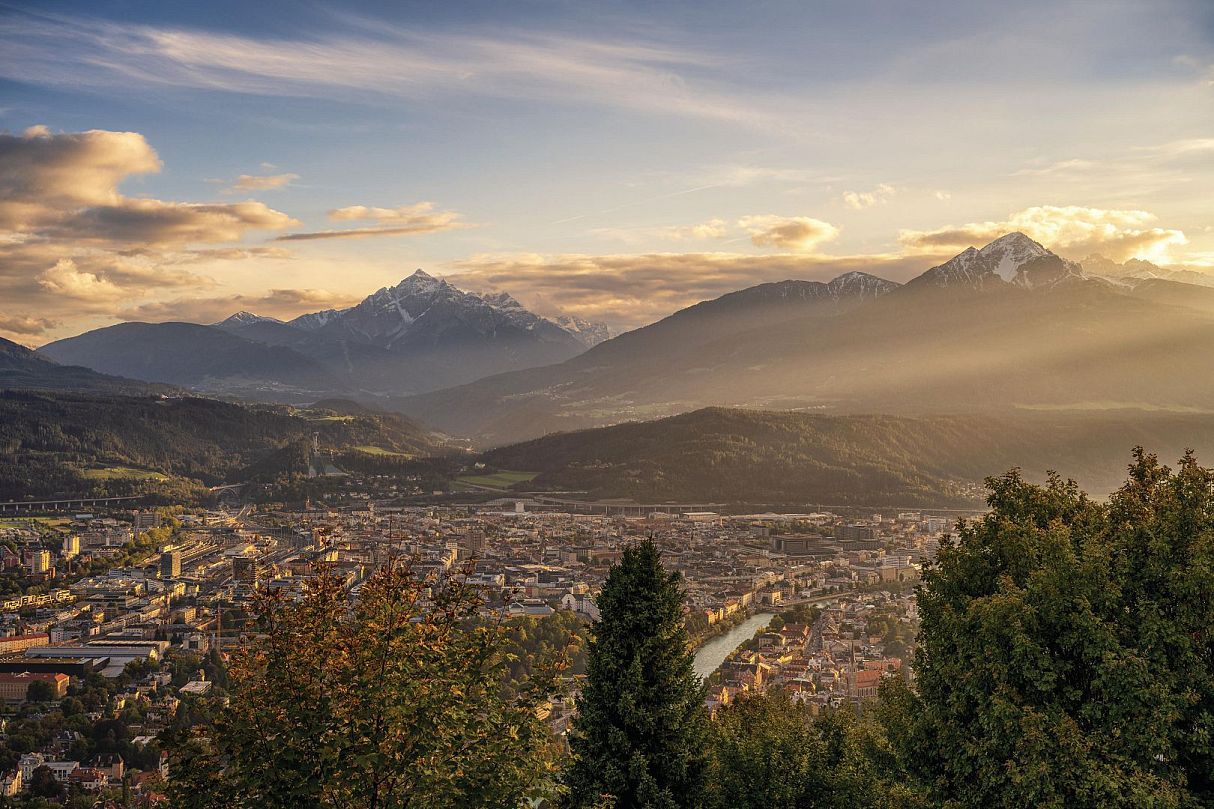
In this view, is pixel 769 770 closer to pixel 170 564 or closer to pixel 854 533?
pixel 170 564

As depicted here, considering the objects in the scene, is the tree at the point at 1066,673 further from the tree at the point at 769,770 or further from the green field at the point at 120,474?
the green field at the point at 120,474

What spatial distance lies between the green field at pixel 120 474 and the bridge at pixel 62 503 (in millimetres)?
8535

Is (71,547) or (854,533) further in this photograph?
(854,533)

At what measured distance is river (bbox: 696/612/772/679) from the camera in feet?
142

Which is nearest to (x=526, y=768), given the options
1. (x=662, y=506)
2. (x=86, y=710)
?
(x=86, y=710)

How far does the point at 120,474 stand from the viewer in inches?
4692

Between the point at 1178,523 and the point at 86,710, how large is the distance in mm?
39137

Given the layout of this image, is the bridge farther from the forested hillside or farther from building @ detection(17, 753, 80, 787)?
building @ detection(17, 753, 80, 787)

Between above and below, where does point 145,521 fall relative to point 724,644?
above

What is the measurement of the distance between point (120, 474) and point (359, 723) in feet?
412

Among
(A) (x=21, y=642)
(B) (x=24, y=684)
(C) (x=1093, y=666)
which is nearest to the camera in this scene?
(C) (x=1093, y=666)

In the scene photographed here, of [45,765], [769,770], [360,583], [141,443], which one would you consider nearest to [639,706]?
[769,770]

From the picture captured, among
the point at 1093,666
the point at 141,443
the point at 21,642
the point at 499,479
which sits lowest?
the point at 21,642

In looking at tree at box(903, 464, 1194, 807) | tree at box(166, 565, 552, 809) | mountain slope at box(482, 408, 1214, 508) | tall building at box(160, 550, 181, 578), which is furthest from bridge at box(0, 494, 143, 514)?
tree at box(903, 464, 1194, 807)
